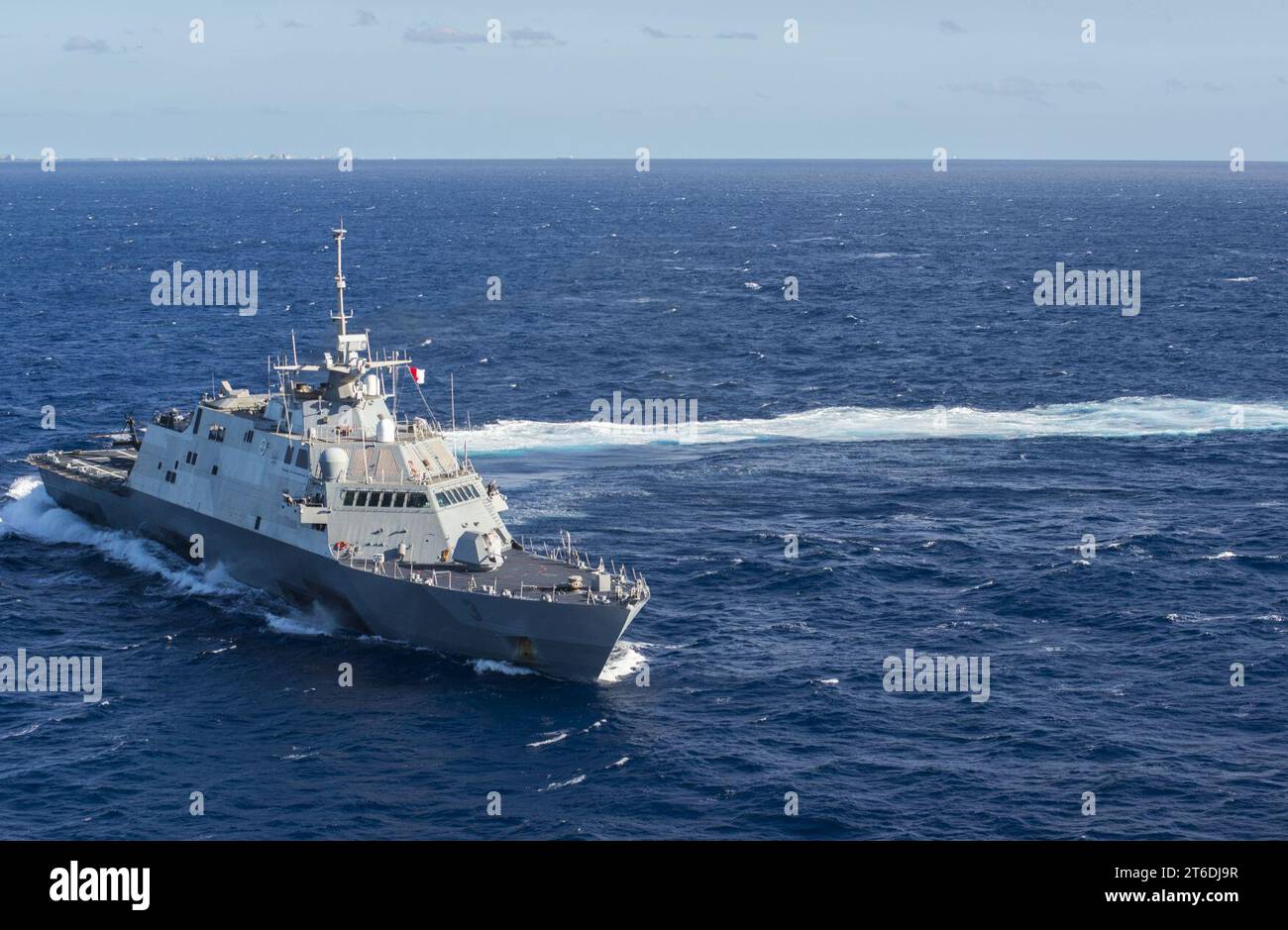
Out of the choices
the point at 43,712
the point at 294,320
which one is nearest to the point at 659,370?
the point at 294,320

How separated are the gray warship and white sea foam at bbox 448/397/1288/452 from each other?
23184mm

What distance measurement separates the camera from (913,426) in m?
95.7

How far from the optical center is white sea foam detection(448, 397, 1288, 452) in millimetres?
91688

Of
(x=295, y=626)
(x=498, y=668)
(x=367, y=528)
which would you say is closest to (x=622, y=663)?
(x=498, y=668)

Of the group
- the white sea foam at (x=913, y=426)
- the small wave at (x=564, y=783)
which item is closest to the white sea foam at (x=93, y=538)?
the white sea foam at (x=913, y=426)

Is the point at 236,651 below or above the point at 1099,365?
below

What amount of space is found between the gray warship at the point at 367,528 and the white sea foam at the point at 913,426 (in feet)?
76.1

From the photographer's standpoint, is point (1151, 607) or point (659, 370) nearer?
point (1151, 607)

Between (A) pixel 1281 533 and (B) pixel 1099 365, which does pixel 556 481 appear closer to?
(A) pixel 1281 533
